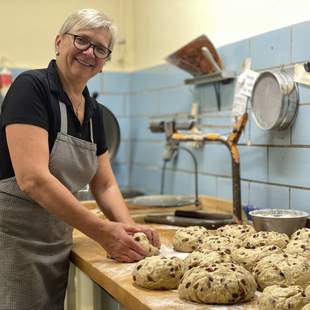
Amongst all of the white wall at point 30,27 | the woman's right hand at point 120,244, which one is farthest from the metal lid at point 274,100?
the white wall at point 30,27

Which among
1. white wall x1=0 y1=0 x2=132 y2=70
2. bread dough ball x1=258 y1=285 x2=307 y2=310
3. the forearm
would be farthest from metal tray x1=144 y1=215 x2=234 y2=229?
white wall x1=0 y1=0 x2=132 y2=70

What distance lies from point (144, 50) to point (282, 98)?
56.8 inches

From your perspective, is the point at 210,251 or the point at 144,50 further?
the point at 144,50

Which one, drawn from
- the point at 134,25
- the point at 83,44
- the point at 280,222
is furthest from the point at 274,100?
the point at 134,25

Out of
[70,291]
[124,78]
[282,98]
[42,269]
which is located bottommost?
[70,291]

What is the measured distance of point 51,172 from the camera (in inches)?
58.7

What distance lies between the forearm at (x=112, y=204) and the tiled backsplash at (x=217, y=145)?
0.55 meters

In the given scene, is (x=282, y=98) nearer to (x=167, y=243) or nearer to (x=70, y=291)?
(x=167, y=243)

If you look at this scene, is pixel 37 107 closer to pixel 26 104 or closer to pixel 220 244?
pixel 26 104

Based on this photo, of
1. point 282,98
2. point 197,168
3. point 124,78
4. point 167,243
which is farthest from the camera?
point 124,78

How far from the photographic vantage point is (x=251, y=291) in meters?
1.08

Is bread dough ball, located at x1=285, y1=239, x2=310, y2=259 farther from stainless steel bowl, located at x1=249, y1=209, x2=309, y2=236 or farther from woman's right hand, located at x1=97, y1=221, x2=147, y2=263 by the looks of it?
woman's right hand, located at x1=97, y1=221, x2=147, y2=263

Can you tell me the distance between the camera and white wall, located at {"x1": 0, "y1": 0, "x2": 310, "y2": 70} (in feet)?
7.41

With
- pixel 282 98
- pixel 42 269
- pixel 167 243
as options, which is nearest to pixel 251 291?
pixel 167 243
